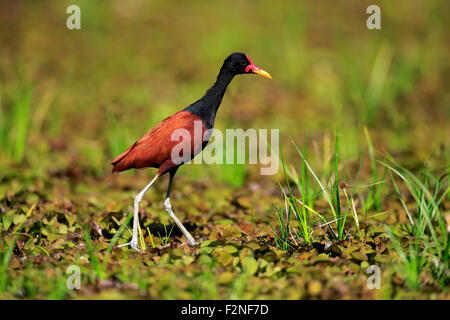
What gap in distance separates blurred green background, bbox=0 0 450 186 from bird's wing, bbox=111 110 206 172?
1474mm

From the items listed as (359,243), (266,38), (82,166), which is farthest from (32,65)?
(359,243)

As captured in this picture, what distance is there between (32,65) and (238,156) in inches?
186

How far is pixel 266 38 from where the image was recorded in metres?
11.4

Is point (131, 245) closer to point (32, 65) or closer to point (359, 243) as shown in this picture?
point (359, 243)

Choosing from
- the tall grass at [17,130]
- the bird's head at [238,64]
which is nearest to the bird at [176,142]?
the bird's head at [238,64]

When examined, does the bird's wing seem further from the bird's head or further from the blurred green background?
the blurred green background

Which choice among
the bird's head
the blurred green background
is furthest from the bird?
the blurred green background

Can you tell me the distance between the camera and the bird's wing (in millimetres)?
4410

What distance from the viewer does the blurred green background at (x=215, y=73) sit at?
721cm

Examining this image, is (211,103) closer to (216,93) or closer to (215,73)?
(216,93)

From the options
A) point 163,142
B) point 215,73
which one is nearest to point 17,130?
point 163,142

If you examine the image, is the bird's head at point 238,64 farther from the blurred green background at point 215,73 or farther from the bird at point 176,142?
the blurred green background at point 215,73

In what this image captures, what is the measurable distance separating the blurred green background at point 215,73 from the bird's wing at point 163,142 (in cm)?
147

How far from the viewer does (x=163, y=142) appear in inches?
175
